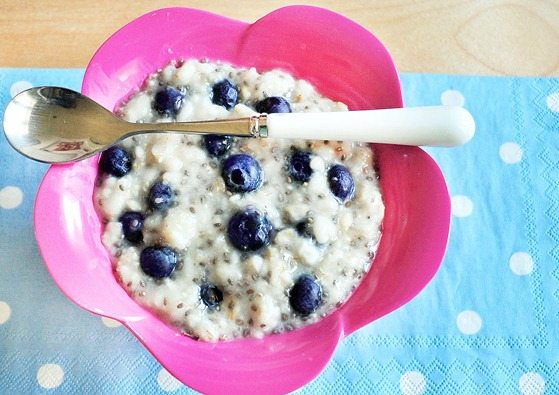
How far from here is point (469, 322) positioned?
101 centimetres

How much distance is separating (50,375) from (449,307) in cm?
57

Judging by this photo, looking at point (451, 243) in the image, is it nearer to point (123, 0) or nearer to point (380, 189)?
point (380, 189)

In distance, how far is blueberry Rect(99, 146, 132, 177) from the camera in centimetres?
90

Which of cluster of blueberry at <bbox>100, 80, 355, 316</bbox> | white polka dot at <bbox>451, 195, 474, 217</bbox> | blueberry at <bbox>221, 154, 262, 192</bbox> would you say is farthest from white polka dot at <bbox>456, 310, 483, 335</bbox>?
blueberry at <bbox>221, 154, 262, 192</bbox>

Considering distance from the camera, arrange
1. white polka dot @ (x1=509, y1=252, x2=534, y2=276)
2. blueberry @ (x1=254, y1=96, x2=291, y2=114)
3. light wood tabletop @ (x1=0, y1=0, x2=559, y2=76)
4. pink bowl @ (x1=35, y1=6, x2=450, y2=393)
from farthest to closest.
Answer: light wood tabletop @ (x1=0, y1=0, x2=559, y2=76) < white polka dot @ (x1=509, y1=252, x2=534, y2=276) < blueberry @ (x1=254, y1=96, x2=291, y2=114) < pink bowl @ (x1=35, y1=6, x2=450, y2=393)

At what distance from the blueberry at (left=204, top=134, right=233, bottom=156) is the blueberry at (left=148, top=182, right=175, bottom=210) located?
0.08 meters

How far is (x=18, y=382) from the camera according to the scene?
0.96 m

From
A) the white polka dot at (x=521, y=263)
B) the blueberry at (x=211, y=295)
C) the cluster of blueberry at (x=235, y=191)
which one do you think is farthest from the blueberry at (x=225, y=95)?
the white polka dot at (x=521, y=263)

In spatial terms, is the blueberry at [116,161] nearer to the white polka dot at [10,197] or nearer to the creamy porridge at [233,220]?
the creamy porridge at [233,220]

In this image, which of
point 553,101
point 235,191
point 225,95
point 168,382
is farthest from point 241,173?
point 553,101

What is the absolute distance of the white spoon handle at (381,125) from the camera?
34.8 inches

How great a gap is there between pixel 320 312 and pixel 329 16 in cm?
41

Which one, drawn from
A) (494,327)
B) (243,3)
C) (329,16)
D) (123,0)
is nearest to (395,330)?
(494,327)

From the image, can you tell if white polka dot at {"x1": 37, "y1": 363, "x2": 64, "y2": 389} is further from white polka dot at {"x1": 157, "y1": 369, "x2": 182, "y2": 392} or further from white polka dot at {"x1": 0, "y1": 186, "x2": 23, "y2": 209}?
white polka dot at {"x1": 0, "y1": 186, "x2": 23, "y2": 209}
